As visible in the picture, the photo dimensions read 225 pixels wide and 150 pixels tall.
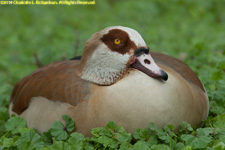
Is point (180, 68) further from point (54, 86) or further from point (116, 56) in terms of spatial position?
point (54, 86)

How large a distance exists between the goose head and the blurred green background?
1.31m

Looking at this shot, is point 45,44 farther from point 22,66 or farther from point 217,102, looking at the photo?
point 217,102

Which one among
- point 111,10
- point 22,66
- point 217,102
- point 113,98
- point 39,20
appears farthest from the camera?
point 111,10

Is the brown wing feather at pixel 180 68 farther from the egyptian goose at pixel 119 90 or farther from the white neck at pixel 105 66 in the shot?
the white neck at pixel 105 66

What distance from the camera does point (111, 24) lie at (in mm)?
6734

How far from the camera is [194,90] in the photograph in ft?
10.2

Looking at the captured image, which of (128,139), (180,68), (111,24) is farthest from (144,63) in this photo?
(111,24)

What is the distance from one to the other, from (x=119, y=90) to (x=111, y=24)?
3974 millimetres

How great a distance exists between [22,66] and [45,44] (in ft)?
3.99

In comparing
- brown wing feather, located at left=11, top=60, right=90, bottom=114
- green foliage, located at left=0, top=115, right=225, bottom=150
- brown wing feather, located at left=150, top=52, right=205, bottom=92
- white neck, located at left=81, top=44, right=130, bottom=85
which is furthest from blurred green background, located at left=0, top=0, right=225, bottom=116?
white neck, located at left=81, top=44, right=130, bottom=85

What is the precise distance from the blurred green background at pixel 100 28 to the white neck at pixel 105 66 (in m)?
1.36

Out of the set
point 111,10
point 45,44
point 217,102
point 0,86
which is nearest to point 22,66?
point 0,86

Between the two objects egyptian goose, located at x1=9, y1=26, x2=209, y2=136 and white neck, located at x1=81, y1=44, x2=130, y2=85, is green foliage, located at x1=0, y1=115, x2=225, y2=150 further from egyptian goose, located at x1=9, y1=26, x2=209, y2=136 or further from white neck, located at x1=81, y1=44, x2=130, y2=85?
white neck, located at x1=81, y1=44, x2=130, y2=85

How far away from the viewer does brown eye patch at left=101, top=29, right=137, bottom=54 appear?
2990 mm
